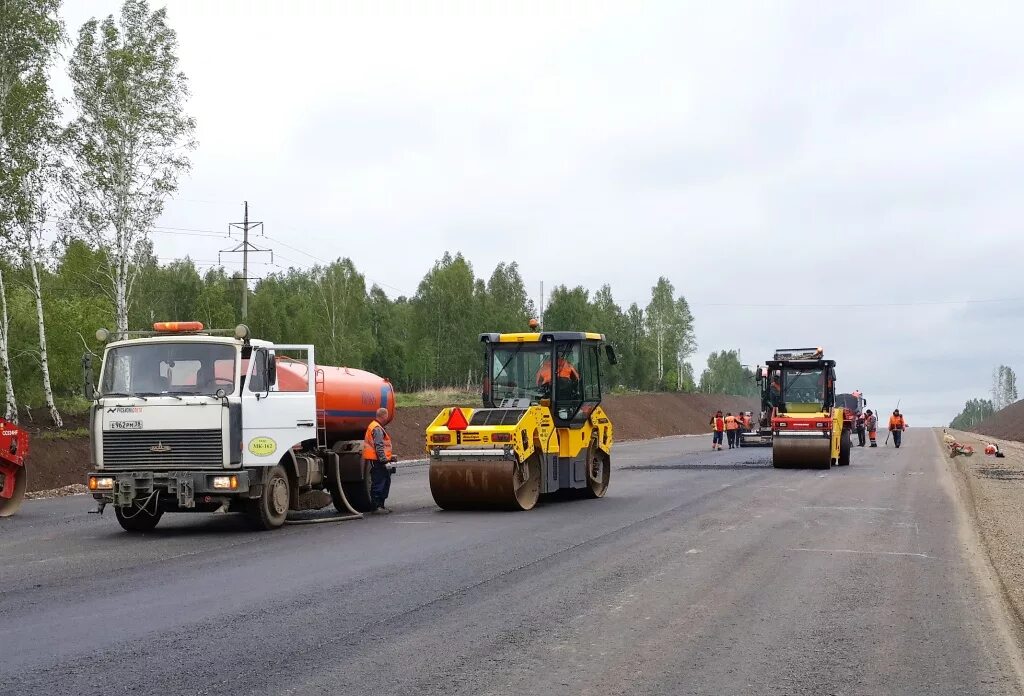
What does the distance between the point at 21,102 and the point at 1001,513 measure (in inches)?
973

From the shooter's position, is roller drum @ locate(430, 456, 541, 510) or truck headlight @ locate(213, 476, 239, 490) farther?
roller drum @ locate(430, 456, 541, 510)

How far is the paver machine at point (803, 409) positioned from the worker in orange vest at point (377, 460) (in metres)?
14.6

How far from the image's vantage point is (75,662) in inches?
251

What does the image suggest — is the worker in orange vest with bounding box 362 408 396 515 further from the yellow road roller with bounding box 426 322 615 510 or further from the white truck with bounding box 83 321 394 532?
the white truck with bounding box 83 321 394 532

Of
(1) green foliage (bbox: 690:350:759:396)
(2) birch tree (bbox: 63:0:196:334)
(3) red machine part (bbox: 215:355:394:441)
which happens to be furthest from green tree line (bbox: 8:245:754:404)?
(1) green foliage (bbox: 690:350:759:396)

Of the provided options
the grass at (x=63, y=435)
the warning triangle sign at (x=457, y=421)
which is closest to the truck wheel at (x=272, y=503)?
the warning triangle sign at (x=457, y=421)

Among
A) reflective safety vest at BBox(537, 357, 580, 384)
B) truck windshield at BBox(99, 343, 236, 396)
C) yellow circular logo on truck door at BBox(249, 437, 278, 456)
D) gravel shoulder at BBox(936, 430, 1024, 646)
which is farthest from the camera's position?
reflective safety vest at BBox(537, 357, 580, 384)

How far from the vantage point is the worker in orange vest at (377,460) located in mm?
15164

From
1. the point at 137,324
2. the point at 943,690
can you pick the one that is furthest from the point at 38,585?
the point at 137,324

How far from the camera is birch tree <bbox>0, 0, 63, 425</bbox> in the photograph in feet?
86.2

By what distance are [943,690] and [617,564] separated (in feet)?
14.9

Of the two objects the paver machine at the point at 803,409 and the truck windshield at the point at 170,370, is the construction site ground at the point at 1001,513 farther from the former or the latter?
the truck windshield at the point at 170,370

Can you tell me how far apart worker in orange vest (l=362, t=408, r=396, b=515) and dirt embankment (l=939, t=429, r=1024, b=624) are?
819 centimetres

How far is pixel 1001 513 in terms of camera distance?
15.5 metres
